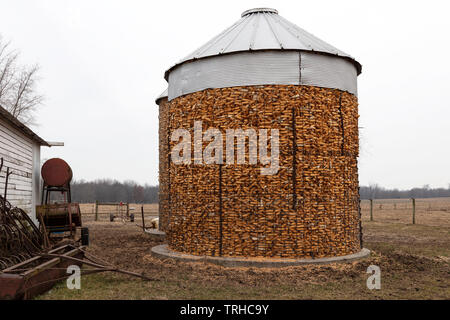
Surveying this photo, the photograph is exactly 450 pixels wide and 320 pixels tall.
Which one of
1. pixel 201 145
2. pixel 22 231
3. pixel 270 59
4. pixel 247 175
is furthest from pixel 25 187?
pixel 270 59

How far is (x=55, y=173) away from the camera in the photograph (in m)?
17.4

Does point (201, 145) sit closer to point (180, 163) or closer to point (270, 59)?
point (180, 163)

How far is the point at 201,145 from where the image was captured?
40.6 ft

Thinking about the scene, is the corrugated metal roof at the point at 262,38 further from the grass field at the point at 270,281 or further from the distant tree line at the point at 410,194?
the distant tree line at the point at 410,194

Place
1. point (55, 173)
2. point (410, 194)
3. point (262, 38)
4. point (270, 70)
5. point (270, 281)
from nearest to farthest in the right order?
point (270, 281)
point (270, 70)
point (262, 38)
point (55, 173)
point (410, 194)

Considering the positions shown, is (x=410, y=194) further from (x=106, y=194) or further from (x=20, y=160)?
(x=20, y=160)

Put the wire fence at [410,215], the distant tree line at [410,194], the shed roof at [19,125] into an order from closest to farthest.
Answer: the shed roof at [19,125] < the wire fence at [410,215] < the distant tree line at [410,194]

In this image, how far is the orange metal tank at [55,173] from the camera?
17359 mm

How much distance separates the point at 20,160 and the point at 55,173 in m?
2.06

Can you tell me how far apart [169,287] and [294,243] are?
3985mm

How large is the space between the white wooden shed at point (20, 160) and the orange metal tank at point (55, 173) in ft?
1.97

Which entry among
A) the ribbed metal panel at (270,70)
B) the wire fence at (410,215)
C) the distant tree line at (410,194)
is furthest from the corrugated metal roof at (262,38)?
the distant tree line at (410,194)

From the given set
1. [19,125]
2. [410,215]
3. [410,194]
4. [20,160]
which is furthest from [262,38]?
[410,194]
